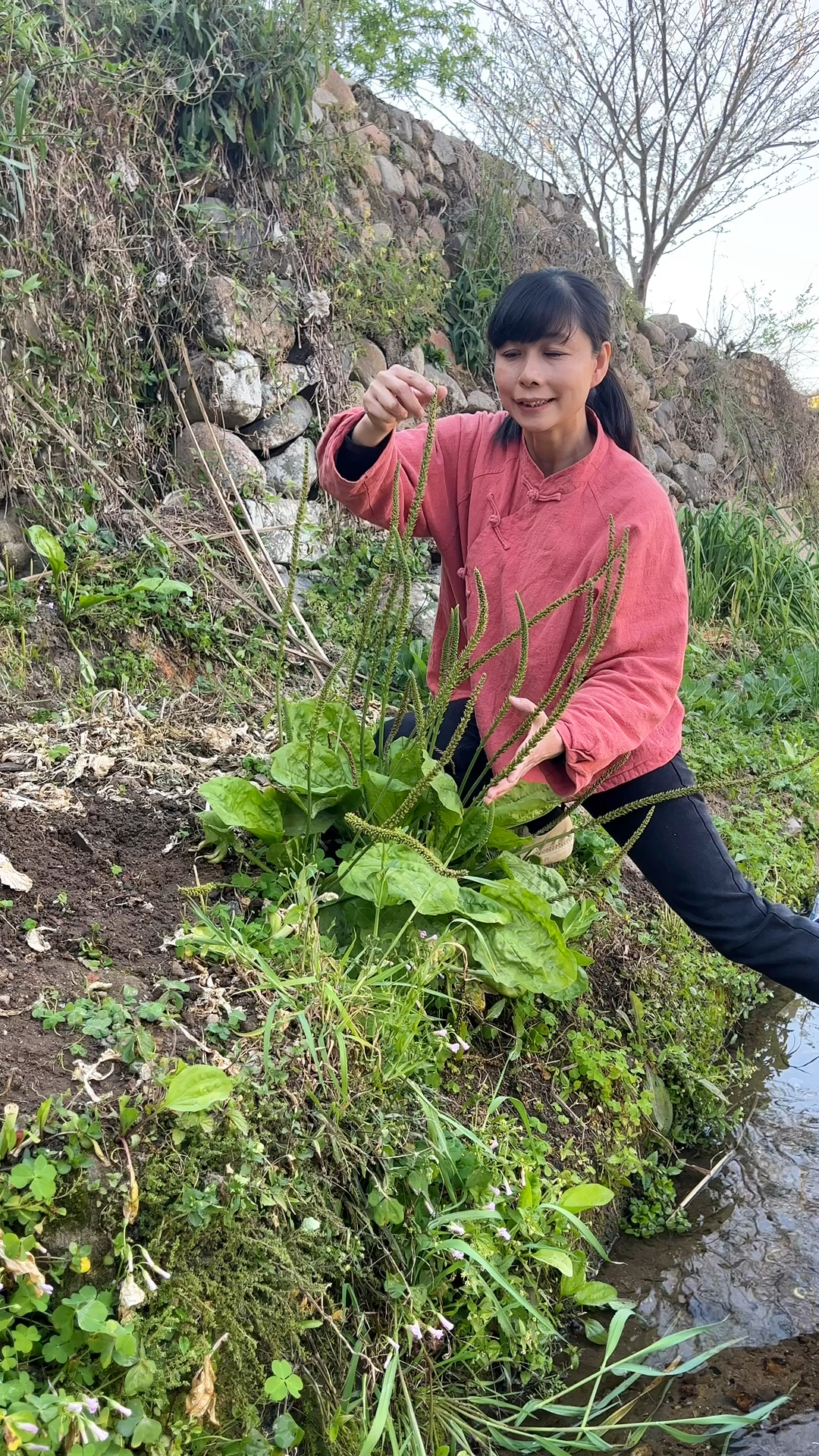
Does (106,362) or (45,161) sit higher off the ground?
(45,161)

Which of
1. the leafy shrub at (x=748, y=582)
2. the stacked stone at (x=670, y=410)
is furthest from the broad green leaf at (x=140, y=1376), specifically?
the stacked stone at (x=670, y=410)

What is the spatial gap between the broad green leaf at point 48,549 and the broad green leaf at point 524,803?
1783mm

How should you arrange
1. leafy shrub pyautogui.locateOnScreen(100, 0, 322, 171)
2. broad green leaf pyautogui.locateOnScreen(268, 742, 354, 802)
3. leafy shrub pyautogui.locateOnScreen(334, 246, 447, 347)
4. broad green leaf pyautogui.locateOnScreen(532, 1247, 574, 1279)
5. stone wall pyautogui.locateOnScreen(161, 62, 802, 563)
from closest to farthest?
broad green leaf pyautogui.locateOnScreen(532, 1247, 574, 1279) < broad green leaf pyautogui.locateOnScreen(268, 742, 354, 802) < leafy shrub pyautogui.locateOnScreen(100, 0, 322, 171) < stone wall pyautogui.locateOnScreen(161, 62, 802, 563) < leafy shrub pyautogui.locateOnScreen(334, 246, 447, 347)

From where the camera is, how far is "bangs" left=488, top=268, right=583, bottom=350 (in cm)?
228

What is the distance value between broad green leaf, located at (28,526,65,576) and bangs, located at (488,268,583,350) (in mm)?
1627

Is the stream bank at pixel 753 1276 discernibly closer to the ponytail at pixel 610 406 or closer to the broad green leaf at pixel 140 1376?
the broad green leaf at pixel 140 1376

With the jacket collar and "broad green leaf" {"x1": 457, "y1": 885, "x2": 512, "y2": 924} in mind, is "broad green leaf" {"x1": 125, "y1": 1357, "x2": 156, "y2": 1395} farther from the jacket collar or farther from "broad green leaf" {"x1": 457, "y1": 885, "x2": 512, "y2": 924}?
the jacket collar

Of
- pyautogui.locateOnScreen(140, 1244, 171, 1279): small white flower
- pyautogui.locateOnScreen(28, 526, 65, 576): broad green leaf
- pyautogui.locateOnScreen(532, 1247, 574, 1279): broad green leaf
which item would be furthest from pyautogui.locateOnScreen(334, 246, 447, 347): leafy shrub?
pyautogui.locateOnScreen(140, 1244, 171, 1279): small white flower

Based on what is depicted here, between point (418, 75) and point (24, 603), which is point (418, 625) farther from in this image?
point (418, 75)

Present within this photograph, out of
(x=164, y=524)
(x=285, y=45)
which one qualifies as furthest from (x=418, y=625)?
(x=285, y=45)

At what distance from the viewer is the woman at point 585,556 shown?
2.28 meters

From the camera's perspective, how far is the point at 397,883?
1920 mm

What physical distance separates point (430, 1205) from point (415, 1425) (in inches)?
11.6

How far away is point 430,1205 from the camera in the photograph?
166 centimetres
